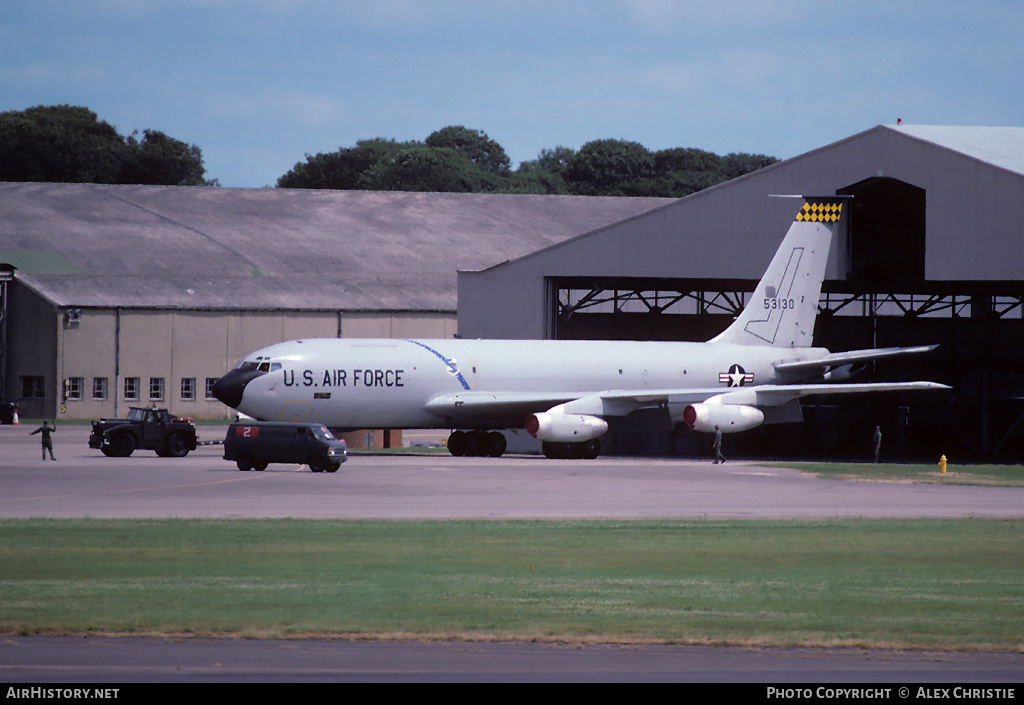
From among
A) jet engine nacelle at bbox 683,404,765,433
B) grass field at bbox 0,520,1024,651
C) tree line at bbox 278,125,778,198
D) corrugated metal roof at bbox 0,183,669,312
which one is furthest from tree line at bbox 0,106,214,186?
grass field at bbox 0,520,1024,651

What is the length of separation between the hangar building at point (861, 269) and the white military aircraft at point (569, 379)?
216 centimetres

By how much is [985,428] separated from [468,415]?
29188 millimetres

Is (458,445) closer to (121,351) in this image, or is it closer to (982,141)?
(982,141)

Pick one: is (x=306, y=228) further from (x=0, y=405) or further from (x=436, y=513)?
(x=436, y=513)

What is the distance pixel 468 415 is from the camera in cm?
5462

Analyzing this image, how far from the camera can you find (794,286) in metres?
59.5

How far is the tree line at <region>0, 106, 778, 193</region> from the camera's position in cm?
14875

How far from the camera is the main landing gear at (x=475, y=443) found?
5678 cm

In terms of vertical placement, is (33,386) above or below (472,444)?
above

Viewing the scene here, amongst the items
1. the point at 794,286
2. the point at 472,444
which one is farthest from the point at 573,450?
the point at 794,286

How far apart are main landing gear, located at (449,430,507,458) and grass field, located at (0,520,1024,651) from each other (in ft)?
89.0

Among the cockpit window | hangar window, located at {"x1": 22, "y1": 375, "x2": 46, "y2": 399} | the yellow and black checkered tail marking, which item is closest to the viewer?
the cockpit window

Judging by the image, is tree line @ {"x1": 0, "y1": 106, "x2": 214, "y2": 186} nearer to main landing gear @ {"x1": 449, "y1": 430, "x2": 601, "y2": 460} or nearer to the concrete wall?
the concrete wall

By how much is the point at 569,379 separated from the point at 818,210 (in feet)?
43.8
